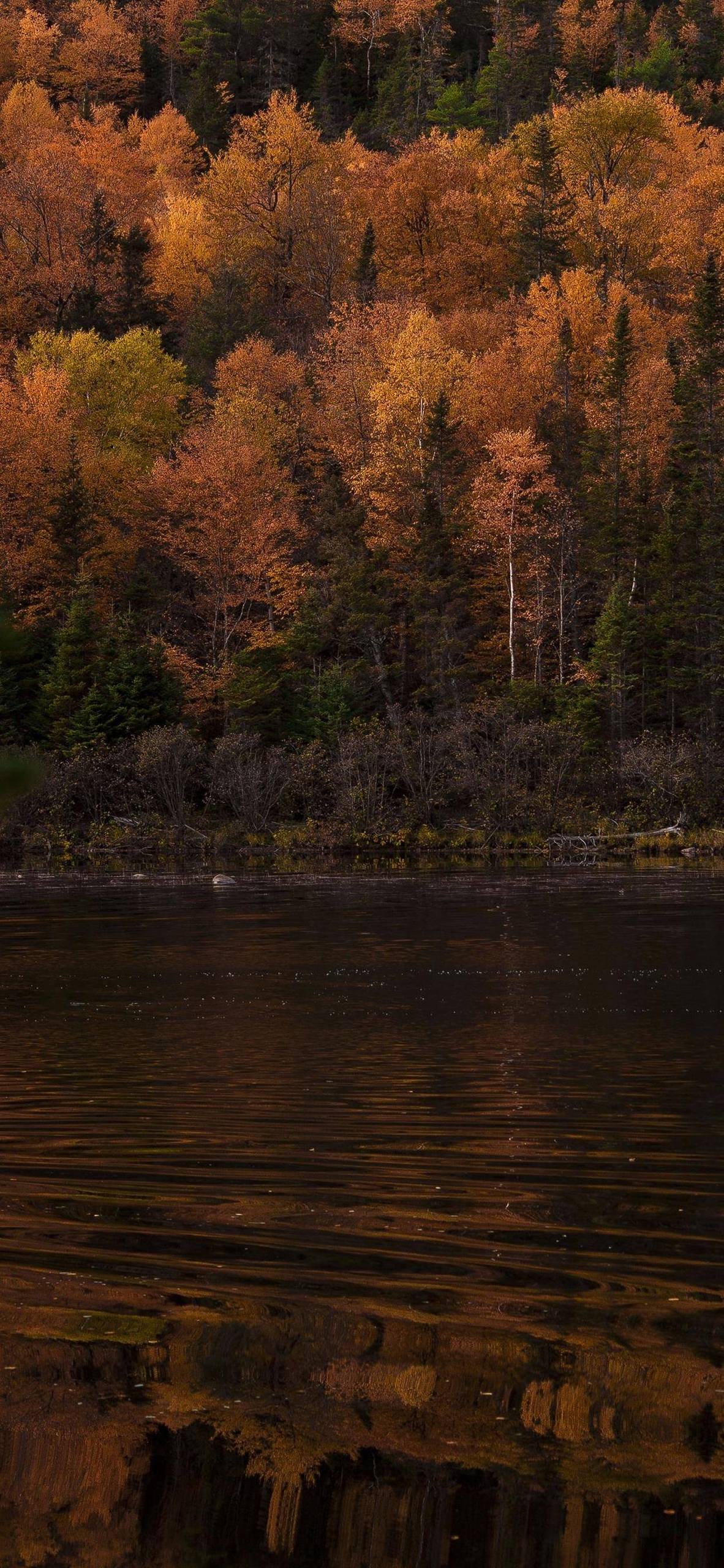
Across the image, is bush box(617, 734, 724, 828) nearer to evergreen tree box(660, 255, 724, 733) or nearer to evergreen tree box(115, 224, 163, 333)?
evergreen tree box(660, 255, 724, 733)

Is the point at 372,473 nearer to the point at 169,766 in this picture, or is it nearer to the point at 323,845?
the point at 169,766

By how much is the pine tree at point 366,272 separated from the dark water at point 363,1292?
225ft

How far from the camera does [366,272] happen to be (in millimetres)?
84188

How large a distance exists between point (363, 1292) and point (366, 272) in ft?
265

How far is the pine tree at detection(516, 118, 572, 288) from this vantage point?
8581 cm

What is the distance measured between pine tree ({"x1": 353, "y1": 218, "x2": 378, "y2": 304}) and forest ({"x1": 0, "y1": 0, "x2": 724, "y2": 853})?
0.59 feet

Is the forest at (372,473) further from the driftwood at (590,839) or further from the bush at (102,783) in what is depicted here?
the driftwood at (590,839)

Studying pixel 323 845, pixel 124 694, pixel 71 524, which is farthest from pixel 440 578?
pixel 323 845

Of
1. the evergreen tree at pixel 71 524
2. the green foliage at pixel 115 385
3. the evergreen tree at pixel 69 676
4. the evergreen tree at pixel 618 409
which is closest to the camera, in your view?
the evergreen tree at pixel 69 676

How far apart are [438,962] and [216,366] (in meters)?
56.7

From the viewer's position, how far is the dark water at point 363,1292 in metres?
6.26

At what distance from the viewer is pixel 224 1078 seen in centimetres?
1600

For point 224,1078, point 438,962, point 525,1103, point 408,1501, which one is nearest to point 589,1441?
point 408,1501

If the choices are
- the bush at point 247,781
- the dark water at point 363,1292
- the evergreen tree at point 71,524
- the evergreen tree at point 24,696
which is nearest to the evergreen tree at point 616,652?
the bush at point 247,781
